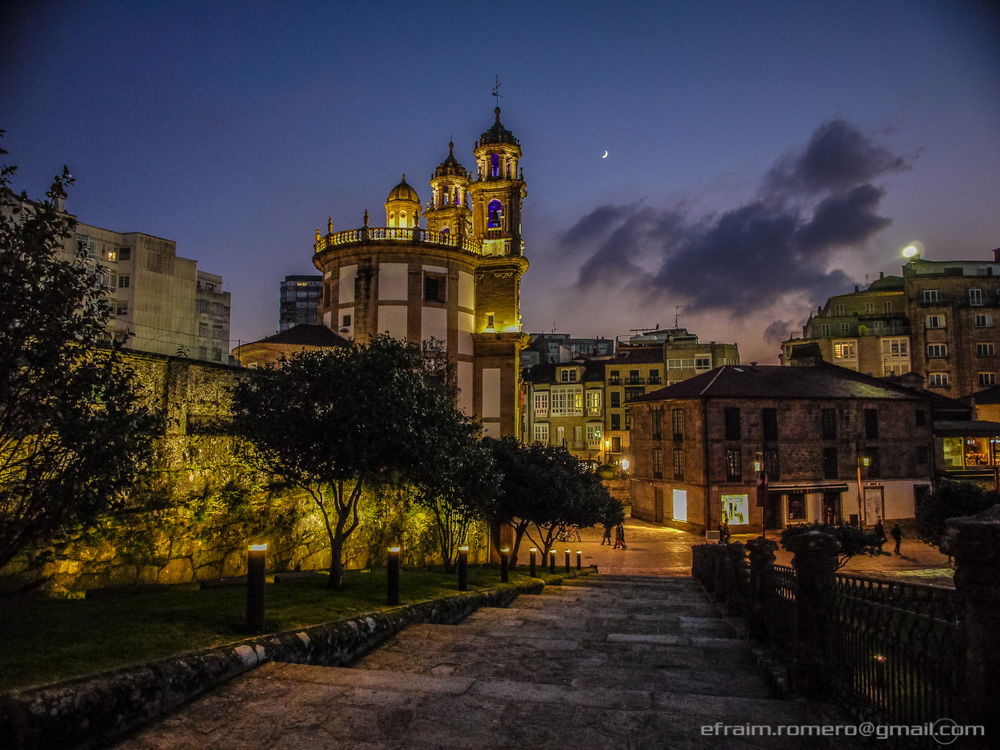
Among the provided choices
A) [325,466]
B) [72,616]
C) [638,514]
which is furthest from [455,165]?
[72,616]

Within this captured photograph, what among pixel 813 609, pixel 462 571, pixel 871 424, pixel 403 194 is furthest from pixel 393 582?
pixel 871 424

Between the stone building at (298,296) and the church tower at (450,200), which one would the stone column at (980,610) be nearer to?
the church tower at (450,200)

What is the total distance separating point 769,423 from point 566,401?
95.7 feet

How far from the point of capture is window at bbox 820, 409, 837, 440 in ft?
154

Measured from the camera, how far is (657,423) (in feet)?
167

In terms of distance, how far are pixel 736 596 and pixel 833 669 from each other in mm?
6703

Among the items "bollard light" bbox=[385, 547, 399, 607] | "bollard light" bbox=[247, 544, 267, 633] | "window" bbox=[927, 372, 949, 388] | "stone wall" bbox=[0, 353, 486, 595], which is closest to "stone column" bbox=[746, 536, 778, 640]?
"bollard light" bbox=[385, 547, 399, 607]

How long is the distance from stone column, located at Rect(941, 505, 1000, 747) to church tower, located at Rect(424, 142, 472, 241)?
44993mm

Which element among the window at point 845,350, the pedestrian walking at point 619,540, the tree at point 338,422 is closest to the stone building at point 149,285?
the pedestrian walking at point 619,540

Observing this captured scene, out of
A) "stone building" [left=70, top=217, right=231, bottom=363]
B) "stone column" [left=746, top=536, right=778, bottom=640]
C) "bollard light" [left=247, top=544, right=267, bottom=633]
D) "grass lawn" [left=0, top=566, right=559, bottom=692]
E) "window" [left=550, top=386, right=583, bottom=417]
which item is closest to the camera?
"grass lawn" [left=0, top=566, right=559, bottom=692]

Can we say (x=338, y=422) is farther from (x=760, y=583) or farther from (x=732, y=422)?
(x=732, y=422)

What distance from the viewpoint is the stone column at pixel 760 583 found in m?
9.56

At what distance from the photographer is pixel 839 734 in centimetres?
520

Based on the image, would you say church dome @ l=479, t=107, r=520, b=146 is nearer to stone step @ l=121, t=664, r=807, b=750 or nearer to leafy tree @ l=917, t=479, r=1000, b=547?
leafy tree @ l=917, t=479, r=1000, b=547
